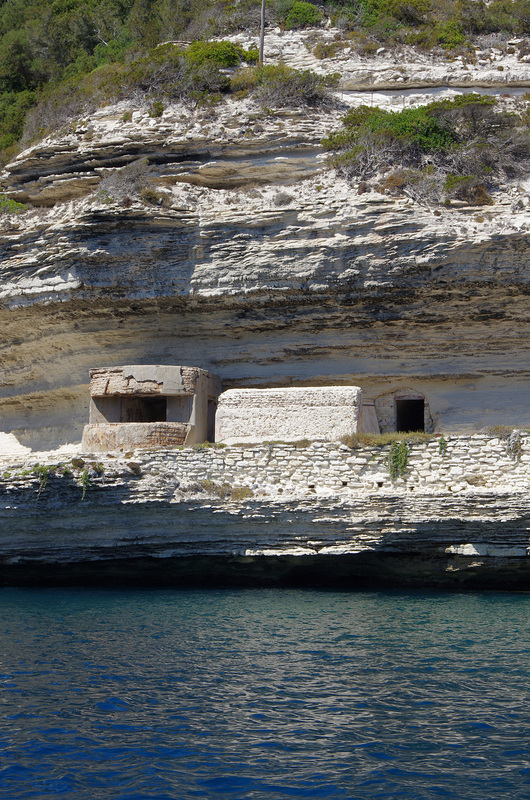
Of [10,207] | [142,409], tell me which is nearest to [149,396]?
[142,409]

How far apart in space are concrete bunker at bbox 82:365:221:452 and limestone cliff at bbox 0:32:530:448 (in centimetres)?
139

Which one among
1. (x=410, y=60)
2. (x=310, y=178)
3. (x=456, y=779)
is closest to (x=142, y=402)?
(x=310, y=178)

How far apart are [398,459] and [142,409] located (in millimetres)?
5881

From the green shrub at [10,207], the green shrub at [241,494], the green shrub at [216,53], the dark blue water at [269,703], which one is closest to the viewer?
the dark blue water at [269,703]

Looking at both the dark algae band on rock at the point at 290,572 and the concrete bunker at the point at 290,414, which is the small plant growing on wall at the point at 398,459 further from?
the dark algae band on rock at the point at 290,572

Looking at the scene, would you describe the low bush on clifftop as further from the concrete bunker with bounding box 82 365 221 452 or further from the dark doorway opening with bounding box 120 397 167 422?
the dark doorway opening with bounding box 120 397 167 422

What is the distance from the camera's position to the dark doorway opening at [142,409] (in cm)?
1576

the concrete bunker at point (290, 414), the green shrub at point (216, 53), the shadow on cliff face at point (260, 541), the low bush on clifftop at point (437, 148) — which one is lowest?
the shadow on cliff face at point (260, 541)

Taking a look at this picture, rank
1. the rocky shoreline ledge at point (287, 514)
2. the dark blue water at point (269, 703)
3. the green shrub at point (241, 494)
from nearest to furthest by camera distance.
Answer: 1. the dark blue water at point (269, 703)
2. the rocky shoreline ledge at point (287, 514)
3. the green shrub at point (241, 494)

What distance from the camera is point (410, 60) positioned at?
1869 centimetres

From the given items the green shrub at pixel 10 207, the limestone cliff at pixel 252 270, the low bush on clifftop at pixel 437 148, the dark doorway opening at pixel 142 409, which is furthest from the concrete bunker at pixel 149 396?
the low bush on clifftop at pixel 437 148

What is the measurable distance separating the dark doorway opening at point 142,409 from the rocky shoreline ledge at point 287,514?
1.98m

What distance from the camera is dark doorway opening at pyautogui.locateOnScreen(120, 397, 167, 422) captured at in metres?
15.8

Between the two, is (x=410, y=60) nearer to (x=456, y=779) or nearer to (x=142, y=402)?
(x=142, y=402)
